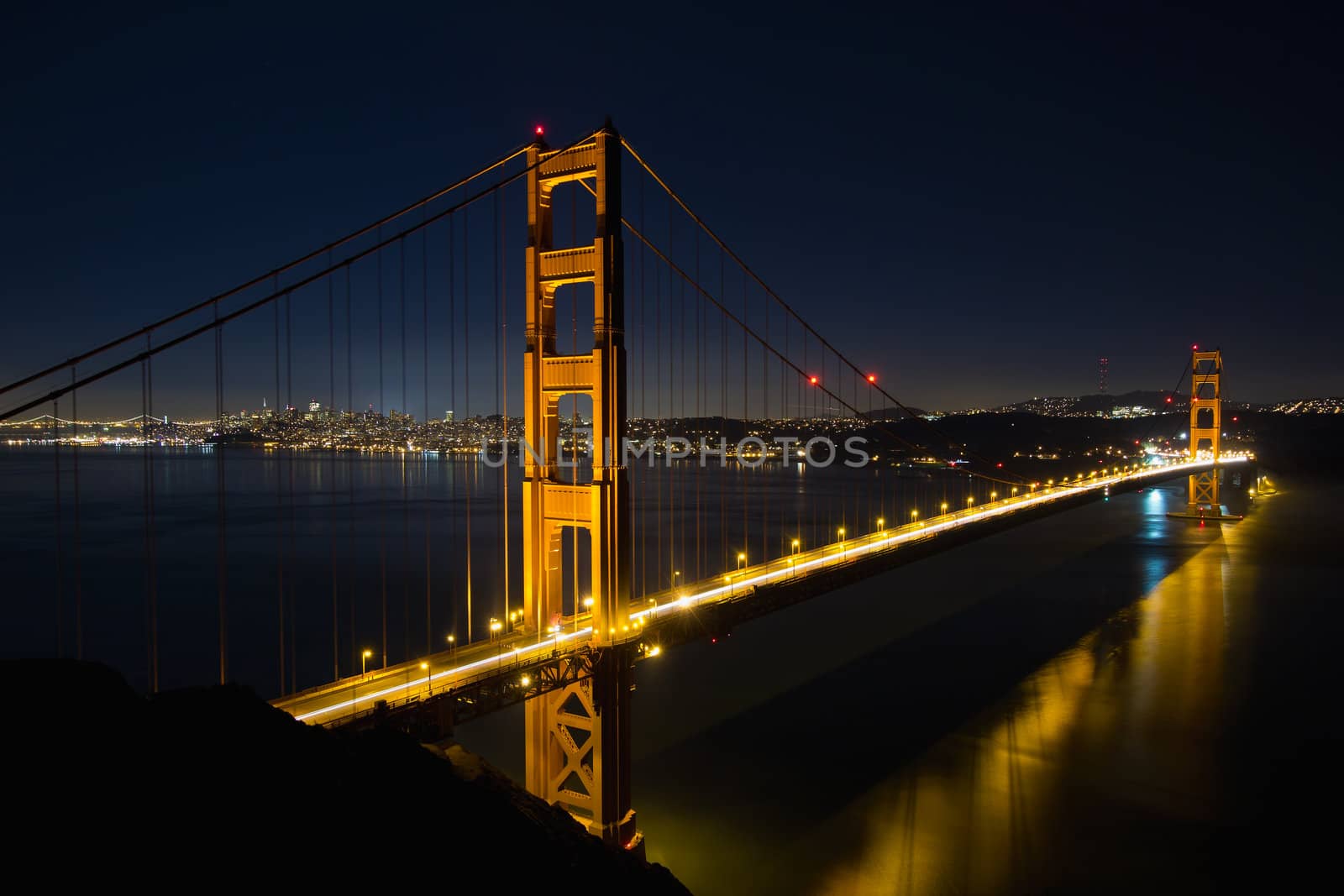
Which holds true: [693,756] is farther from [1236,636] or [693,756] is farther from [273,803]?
[1236,636]

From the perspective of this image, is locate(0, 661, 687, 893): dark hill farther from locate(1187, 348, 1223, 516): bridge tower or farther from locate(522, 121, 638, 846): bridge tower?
locate(1187, 348, 1223, 516): bridge tower

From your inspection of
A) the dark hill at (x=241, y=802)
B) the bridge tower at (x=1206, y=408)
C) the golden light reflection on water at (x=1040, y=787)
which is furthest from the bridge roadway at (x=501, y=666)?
the bridge tower at (x=1206, y=408)

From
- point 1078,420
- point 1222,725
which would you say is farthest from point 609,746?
point 1078,420

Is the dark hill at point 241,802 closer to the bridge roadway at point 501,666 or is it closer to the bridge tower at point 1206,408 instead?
the bridge roadway at point 501,666

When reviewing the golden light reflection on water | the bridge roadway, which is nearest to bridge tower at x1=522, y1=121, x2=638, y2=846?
the bridge roadway

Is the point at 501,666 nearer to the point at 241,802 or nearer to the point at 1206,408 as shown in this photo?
the point at 241,802

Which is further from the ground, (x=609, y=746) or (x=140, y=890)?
(x=140, y=890)
